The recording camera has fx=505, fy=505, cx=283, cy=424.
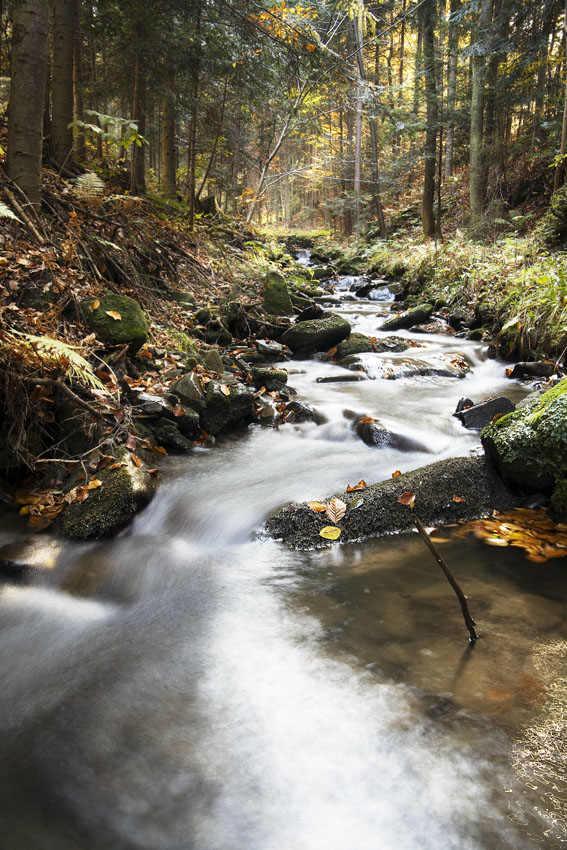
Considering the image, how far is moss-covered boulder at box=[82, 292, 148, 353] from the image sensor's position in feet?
18.7

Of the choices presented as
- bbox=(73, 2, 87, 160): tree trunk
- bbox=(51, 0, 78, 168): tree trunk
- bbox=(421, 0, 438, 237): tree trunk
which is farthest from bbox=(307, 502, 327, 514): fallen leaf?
bbox=(421, 0, 438, 237): tree trunk

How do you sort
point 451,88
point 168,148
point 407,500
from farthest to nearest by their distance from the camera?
1. point 451,88
2. point 168,148
3. point 407,500

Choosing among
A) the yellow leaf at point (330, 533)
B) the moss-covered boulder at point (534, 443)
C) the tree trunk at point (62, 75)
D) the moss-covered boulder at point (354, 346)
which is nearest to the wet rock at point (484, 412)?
the moss-covered boulder at point (534, 443)

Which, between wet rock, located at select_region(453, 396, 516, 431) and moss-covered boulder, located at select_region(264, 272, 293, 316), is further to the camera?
moss-covered boulder, located at select_region(264, 272, 293, 316)

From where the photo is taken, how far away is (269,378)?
7.51 m

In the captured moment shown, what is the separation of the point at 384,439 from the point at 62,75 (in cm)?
770

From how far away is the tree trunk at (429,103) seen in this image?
17.1 metres

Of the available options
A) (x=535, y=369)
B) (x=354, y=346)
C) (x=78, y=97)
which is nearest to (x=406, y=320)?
(x=354, y=346)

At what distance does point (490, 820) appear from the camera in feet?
6.40

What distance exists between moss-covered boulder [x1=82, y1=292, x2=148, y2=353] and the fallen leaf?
119 inches

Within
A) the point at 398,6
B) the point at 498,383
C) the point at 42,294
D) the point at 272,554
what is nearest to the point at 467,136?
the point at 398,6

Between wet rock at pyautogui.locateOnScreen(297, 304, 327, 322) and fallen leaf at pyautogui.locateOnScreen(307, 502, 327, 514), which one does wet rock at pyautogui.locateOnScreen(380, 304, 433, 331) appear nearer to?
wet rock at pyautogui.locateOnScreen(297, 304, 327, 322)

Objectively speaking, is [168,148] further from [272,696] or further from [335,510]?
[272,696]

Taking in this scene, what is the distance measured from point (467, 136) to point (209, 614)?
23333mm
